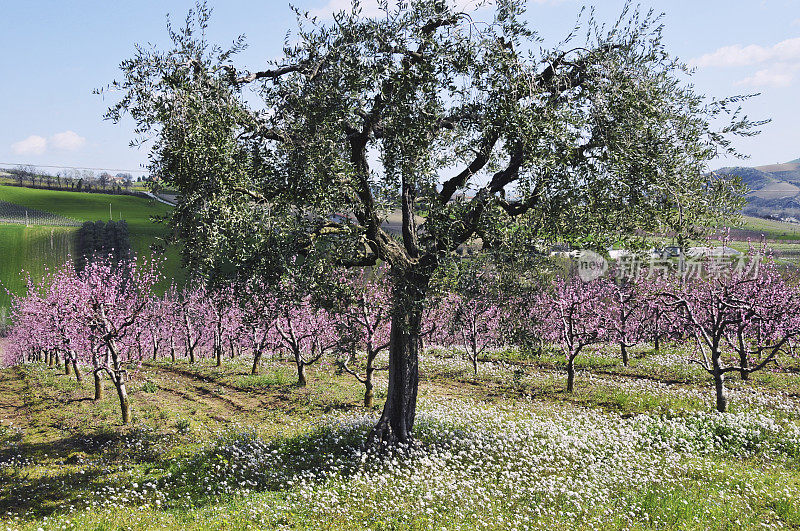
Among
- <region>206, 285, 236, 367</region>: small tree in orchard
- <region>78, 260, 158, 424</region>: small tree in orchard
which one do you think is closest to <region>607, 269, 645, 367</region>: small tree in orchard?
<region>206, 285, 236, 367</region>: small tree in orchard

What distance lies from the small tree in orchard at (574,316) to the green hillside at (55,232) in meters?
82.1

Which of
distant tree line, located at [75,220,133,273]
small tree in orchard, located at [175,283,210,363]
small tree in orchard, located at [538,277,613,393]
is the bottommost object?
small tree in orchard, located at [175,283,210,363]

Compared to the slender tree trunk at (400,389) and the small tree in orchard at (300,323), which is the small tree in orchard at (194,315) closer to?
the small tree in orchard at (300,323)

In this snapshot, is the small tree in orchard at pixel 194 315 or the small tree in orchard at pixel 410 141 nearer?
the small tree in orchard at pixel 410 141

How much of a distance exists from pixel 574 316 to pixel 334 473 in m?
27.2

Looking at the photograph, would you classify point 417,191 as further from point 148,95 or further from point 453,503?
point 453,503

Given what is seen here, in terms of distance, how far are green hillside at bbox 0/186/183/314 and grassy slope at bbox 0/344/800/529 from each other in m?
81.4

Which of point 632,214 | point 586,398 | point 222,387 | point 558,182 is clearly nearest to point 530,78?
point 558,182

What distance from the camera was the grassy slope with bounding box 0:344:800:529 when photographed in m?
10.8

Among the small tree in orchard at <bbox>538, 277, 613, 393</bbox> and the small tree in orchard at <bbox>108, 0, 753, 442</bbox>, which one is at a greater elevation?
the small tree in orchard at <bbox>108, 0, 753, 442</bbox>

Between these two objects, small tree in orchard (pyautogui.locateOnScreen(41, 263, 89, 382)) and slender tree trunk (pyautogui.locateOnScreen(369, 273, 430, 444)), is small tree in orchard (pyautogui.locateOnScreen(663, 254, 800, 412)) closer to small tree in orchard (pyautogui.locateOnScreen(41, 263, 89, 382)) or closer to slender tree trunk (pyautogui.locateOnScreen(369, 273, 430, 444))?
slender tree trunk (pyautogui.locateOnScreen(369, 273, 430, 444))

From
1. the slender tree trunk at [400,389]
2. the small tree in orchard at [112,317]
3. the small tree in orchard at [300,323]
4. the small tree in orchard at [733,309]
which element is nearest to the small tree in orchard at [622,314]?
the small tree in orchard at [733,309]

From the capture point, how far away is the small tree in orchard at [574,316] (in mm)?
25359

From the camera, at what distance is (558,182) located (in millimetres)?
12344
